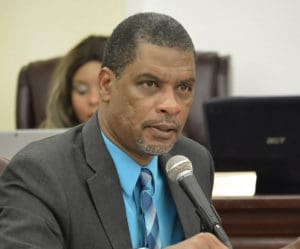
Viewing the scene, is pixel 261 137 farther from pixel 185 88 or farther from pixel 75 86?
pixel 75 86

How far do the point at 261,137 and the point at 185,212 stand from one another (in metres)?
0.44

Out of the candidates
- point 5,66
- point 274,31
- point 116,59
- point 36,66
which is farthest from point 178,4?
point 116,59

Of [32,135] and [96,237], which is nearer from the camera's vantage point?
[96,237]

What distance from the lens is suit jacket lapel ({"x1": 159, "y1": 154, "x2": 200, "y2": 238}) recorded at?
4.66 ft

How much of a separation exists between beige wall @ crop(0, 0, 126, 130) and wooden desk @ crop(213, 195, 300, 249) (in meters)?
2.25

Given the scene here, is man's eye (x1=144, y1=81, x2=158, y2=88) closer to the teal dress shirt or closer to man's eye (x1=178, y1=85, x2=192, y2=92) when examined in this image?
man's eye (x1=178, y1=85, x2=192, y2=92)

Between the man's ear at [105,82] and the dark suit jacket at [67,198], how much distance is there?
0.07 meters

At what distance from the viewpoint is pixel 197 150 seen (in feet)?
5.35

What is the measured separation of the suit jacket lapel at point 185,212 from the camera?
142 cm

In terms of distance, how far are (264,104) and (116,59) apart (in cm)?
55

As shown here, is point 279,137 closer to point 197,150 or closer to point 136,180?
point 197,150

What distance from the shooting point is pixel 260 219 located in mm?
1715

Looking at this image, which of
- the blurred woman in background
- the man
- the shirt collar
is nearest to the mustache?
the man

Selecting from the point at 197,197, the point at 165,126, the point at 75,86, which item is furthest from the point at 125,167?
the point at 75,86
